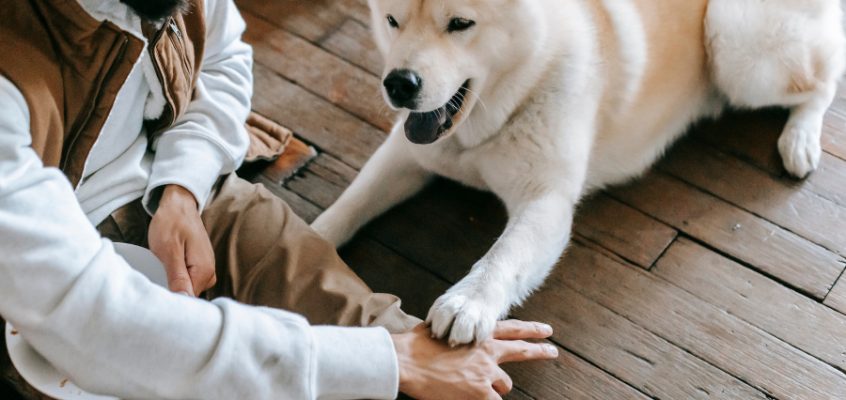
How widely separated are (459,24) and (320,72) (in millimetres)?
943

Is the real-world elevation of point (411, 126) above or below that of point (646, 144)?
above

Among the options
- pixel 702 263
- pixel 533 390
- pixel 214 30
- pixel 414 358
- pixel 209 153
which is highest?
pixel 214 30

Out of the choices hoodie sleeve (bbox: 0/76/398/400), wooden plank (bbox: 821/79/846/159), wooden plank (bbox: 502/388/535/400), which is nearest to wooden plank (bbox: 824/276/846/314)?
wooden plank (bbox: 821/79/846/159)

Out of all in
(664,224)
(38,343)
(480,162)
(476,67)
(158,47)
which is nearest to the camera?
(38,343)

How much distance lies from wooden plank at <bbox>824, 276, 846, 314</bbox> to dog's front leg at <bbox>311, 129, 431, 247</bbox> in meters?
1.08

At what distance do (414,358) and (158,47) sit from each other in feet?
2.35

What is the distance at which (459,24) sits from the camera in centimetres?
111

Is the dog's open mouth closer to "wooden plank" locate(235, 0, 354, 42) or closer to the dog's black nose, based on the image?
the dog's black nose

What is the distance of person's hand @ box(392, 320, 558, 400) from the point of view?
3.16ft

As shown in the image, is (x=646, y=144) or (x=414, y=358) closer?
(x=414, y=358)

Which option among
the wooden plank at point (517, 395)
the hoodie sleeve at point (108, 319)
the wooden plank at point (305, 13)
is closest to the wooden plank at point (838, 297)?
the wooden plank at point (517, 395)

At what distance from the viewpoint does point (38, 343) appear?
2.28 ft

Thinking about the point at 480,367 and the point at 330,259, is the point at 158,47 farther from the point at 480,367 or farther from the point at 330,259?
the point at 480,367

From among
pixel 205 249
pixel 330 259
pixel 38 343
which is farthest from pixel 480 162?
pixel 38 343
